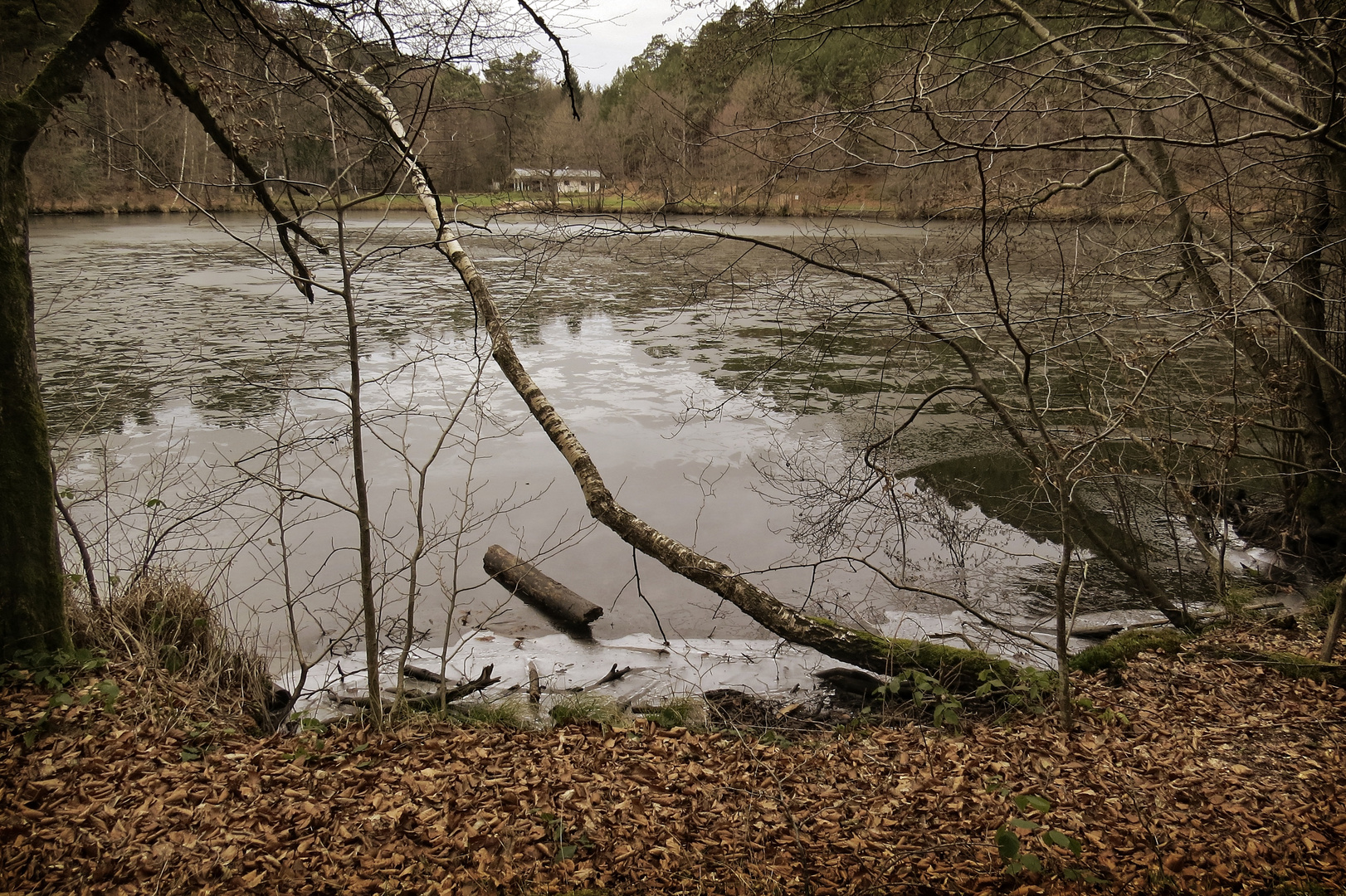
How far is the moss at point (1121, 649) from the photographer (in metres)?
5.45

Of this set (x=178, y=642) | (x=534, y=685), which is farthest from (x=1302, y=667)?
(x=178, y=642)

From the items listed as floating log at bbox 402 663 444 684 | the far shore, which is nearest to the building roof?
the far shore

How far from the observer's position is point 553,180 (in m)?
5.86

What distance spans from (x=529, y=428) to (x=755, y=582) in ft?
16.2

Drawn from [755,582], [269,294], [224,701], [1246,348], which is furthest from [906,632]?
[269,294]

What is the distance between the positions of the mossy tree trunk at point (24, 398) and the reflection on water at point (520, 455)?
37.0 inches

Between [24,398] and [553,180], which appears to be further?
[553,180]

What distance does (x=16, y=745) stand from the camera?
3.56 metres

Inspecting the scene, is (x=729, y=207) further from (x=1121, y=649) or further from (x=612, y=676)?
(x=1121, y=649)

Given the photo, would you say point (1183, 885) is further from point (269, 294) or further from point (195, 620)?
point (269, 294)

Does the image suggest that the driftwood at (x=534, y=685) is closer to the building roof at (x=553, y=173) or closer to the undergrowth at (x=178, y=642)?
the undergrowth at (x=178, y=642)

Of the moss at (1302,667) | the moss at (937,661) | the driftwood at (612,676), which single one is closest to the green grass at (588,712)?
the driftwood at (612,676)

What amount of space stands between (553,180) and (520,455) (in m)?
4.71

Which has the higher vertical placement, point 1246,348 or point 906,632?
point 1246,348
